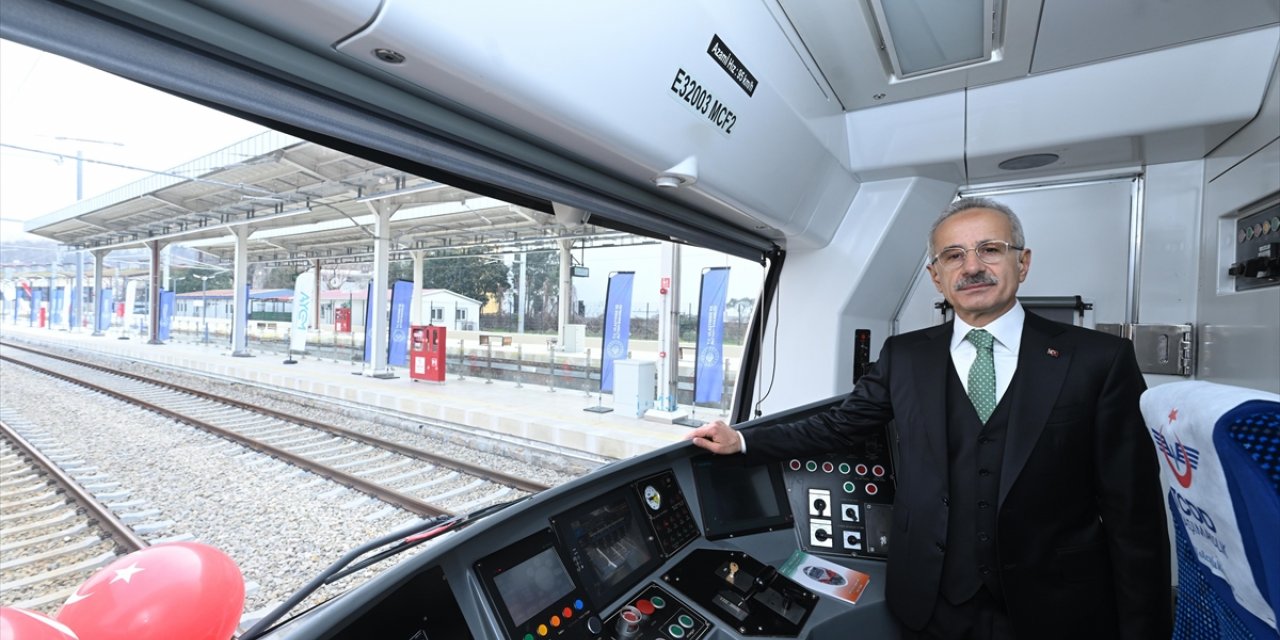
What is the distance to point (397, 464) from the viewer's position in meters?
5.57

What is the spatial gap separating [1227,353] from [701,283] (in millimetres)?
6056

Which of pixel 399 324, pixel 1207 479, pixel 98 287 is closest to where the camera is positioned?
pixel 1207 479

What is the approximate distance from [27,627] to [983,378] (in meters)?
A: 2.17

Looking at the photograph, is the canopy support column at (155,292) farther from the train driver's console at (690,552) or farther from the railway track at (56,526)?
the train driver's console at (690,552)

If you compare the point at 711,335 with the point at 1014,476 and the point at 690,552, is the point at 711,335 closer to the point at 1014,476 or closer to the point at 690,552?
the point at 690,552

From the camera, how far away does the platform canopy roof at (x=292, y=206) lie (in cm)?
657

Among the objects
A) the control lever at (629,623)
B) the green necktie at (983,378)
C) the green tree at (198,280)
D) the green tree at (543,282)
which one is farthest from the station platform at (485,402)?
the green tree at (198,280)

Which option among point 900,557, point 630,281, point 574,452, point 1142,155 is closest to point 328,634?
point 900,557

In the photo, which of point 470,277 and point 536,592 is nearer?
point 536,592

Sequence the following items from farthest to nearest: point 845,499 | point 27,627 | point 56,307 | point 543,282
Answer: point 56,307
point 543,282
point 845,499
point 27,627

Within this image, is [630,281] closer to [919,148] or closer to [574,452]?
[574,452]

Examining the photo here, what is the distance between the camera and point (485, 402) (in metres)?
8.65

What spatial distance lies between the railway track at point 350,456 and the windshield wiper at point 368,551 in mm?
3048

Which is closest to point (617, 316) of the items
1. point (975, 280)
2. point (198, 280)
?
point (975, 280)
